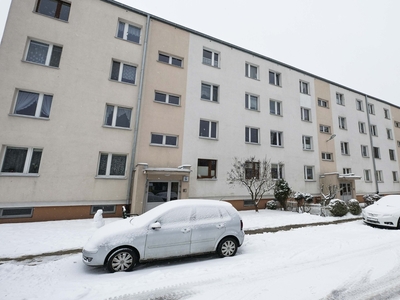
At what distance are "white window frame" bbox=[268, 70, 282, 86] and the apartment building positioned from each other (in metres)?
0.10

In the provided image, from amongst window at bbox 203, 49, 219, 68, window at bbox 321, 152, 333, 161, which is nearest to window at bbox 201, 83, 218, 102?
window at bbox 203, 49, 219, 68

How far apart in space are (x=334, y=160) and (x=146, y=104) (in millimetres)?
18377

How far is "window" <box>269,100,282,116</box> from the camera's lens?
1714cm

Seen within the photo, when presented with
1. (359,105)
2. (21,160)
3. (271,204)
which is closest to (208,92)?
(271,204)

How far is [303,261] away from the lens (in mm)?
5207

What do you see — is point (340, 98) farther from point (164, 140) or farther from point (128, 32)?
point (128, 32)

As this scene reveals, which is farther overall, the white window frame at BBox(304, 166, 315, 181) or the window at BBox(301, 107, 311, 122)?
the window at BBox(301, 107, 311, 122)

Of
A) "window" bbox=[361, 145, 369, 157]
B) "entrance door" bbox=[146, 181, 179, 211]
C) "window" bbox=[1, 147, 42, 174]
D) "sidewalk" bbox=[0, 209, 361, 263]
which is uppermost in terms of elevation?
"window" bbox=[361, 145, 369, 157]

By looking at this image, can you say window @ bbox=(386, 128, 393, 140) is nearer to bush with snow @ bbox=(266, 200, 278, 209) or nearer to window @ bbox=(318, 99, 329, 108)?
window @ bbox=(318, 99, 329, 108)

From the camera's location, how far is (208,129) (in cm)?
1413

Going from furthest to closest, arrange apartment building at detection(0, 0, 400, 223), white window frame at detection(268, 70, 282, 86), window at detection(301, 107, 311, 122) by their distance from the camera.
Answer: window at detection(301, 107, 311, 122)
white window frame at detection(268, 70, 282, 86)
apartment building at detection(0, 0, 400, 223)

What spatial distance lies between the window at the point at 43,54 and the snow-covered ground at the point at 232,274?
862 cm

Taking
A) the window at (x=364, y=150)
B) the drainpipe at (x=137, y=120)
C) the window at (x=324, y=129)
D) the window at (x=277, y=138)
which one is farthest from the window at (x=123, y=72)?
the window at (x=364, y=150)

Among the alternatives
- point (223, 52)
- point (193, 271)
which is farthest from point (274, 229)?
point (223, 52)
